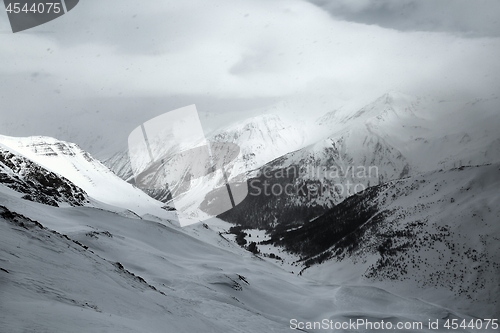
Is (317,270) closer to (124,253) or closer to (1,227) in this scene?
(124,253)

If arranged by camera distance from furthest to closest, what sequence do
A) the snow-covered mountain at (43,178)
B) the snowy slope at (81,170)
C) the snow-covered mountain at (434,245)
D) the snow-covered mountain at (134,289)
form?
the snowy slope at (81,170), the snow-covered mountain at (43,178), the snow-covered mountain at (434,245), the snow-covered mountain at (134,289)

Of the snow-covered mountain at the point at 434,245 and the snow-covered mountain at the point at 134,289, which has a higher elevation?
the snow-covered mountain at the point at 134,289

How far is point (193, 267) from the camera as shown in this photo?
29.6 meters

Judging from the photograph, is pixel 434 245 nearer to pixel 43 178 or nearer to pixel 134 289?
pixel 134 289

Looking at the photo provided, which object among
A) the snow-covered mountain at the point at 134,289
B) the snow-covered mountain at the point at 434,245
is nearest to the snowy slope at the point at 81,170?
the snow-covered mountain at the point at 434,245

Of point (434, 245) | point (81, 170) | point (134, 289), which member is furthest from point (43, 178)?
point (434, 245)

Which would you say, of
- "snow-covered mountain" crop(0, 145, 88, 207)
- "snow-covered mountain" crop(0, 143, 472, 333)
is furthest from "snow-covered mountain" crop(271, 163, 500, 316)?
"snow-covered mountain" crop(0, 145, 88, 207)

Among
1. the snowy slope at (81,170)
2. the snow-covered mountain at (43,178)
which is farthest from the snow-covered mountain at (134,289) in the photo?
the snowy slope at (81,170)

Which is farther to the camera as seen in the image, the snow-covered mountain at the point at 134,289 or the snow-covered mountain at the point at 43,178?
the snow-covered mountain at the point at 43,178

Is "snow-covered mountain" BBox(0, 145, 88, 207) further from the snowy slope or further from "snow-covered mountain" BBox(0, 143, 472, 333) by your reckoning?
"snow-covered mountain" BBox(0, 143, 472, 333)

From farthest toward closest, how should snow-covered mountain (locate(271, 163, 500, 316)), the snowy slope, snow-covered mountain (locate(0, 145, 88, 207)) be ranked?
the snowy slope → snow-covered mountain (locate(0, 145, 88, 207)) → snow-covered mountain (locate(271, 163, 500, 316))

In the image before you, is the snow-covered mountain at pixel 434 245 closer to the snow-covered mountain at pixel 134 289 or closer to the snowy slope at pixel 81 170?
the snow-covered mountain at pixel 134 289

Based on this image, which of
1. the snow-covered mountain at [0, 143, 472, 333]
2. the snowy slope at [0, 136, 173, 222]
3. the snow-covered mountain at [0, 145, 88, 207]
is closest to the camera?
the snow-covered mountain at [0, 143, 472, 333]

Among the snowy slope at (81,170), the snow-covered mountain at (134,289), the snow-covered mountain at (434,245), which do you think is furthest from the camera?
the snowy slope at (81,170)
